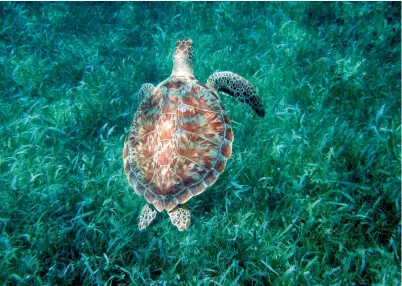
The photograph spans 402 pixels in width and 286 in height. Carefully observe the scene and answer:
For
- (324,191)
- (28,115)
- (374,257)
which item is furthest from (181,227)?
(28,115)

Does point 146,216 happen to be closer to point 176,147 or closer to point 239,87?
point 176,147

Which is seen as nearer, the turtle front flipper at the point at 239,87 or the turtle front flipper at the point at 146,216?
the turtle front flipper at the point at 146,216

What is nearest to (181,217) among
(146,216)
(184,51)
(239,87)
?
(146,216)

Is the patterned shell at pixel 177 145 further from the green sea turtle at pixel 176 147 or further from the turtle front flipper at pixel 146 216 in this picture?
the turtle front flipper at pixel 146 216

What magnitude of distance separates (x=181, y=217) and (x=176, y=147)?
711 mm

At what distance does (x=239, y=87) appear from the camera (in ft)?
12.0

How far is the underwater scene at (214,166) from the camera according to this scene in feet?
8.33

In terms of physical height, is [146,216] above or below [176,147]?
below

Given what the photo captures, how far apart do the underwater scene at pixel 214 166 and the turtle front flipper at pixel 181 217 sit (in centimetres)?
1

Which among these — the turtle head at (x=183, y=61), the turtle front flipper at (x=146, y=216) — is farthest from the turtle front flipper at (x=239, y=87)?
the turtle front flipper at (x=146, y=216)

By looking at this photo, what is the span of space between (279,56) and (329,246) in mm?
3401

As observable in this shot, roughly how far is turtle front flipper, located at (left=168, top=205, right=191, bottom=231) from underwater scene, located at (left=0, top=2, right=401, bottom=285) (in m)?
0.01

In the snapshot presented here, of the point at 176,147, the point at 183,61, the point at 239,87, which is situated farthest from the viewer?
the point at 183,61

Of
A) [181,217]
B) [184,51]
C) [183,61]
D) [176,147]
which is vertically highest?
[184,51]
